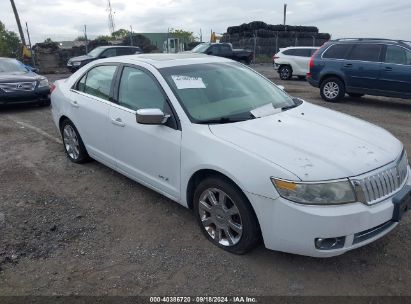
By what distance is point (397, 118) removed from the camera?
27.7 ft

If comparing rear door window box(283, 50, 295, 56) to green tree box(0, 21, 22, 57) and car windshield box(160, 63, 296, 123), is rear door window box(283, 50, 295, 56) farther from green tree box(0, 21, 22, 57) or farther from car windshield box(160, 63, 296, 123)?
green tree box(0, 21, 22, 57)

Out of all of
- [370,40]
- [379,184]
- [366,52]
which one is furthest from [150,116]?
[370,40]

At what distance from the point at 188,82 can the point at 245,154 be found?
3.87 feet

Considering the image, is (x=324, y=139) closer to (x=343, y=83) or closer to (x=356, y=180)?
(x=356, y=180)

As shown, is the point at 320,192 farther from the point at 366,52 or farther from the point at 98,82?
the point at 366,52

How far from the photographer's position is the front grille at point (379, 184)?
2.64 m

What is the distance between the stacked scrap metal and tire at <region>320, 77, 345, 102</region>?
740 inches

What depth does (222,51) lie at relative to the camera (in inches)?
843

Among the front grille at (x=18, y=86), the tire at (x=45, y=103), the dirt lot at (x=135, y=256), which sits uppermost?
the front grille at (x=18, y=86)

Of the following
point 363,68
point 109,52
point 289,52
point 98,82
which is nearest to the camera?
point 98,82

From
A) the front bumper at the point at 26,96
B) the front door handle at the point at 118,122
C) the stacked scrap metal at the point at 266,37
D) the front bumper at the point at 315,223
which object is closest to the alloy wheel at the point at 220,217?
the front bumper at the point at 315,223

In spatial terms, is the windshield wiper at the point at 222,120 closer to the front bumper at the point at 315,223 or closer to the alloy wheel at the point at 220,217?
the alloy wheel at the point at 220,217

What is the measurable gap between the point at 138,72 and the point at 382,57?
762cm

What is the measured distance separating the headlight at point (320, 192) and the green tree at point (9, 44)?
85.0ft
